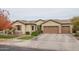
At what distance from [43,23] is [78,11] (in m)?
0.55

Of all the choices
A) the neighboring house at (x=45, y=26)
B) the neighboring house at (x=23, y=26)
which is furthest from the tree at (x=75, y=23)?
the neighboring house at (x=23, y=26)

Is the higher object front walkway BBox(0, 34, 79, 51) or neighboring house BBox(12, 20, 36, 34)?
neighboring house BBox(12, 20, 36, 34)

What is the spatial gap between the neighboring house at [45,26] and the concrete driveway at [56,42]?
3.4 inches

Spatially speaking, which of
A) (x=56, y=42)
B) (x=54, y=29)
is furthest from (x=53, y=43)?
(x=54, y=29)

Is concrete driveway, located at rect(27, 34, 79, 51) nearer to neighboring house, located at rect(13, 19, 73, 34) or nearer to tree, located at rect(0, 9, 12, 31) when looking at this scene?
neighboring house, located at rect(13, 19, 73, 34)

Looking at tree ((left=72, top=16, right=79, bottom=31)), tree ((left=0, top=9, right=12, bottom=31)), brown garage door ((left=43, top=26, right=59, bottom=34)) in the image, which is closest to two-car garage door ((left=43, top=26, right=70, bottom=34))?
brown garage door ((left=43, top=26, right=59, bottom=34))

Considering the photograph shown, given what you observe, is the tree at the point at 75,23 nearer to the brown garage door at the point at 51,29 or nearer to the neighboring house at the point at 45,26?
the neighboring house at the point at 45,26

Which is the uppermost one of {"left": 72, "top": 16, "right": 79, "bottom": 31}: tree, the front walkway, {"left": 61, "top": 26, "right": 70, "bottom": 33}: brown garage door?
{"left": 72, "top": 16, "right": 79, "bottom": 31}: tree

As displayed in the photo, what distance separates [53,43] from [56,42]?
0.16 feet

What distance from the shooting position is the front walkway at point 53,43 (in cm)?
584

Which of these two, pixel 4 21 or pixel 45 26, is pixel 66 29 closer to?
pixel 45 26

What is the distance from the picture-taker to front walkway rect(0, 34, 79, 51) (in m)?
5.84

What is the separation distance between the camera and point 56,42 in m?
5.88
